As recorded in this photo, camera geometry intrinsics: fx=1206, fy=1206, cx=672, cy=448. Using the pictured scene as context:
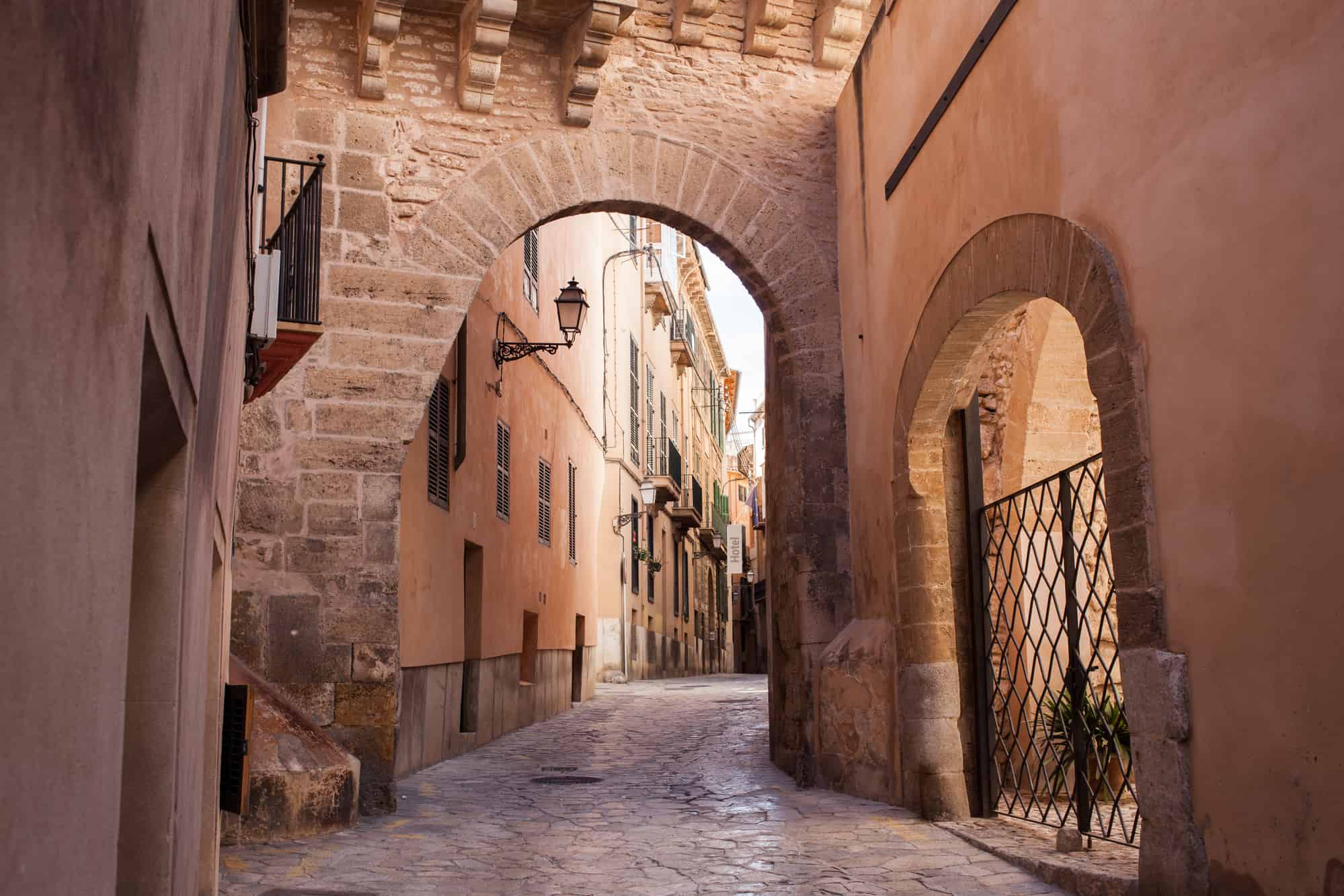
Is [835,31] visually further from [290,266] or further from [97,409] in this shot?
[97,409]

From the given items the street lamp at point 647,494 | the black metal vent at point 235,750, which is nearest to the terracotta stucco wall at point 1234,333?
the black metal vent at point 235,750

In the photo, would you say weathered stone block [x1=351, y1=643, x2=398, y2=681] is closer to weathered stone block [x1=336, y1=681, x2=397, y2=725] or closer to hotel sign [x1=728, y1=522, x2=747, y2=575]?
weathered stone block [x1=336, y1=681, x2=397, y2=725]

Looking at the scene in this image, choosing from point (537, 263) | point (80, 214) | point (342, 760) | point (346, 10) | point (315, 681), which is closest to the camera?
point (80, 214)

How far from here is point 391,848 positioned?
19.6 feet

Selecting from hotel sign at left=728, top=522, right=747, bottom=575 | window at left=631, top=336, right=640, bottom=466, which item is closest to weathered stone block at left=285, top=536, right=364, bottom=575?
window at left=631, top=336, right=640, bottom=466

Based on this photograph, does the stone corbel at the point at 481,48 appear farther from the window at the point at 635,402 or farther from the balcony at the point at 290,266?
the window at the point at 635,402

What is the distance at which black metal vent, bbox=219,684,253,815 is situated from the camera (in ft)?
13.9

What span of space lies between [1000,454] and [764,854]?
3172 mm

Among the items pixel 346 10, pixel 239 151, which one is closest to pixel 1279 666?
pixel 239 151

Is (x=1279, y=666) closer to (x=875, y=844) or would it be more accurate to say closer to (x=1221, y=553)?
(x=1221, y=553)

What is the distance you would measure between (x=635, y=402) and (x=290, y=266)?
16.4 m

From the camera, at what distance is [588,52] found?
8289mm

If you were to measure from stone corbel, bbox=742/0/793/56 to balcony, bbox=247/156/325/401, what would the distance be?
333cm

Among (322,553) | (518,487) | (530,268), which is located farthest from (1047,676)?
(530,268)
